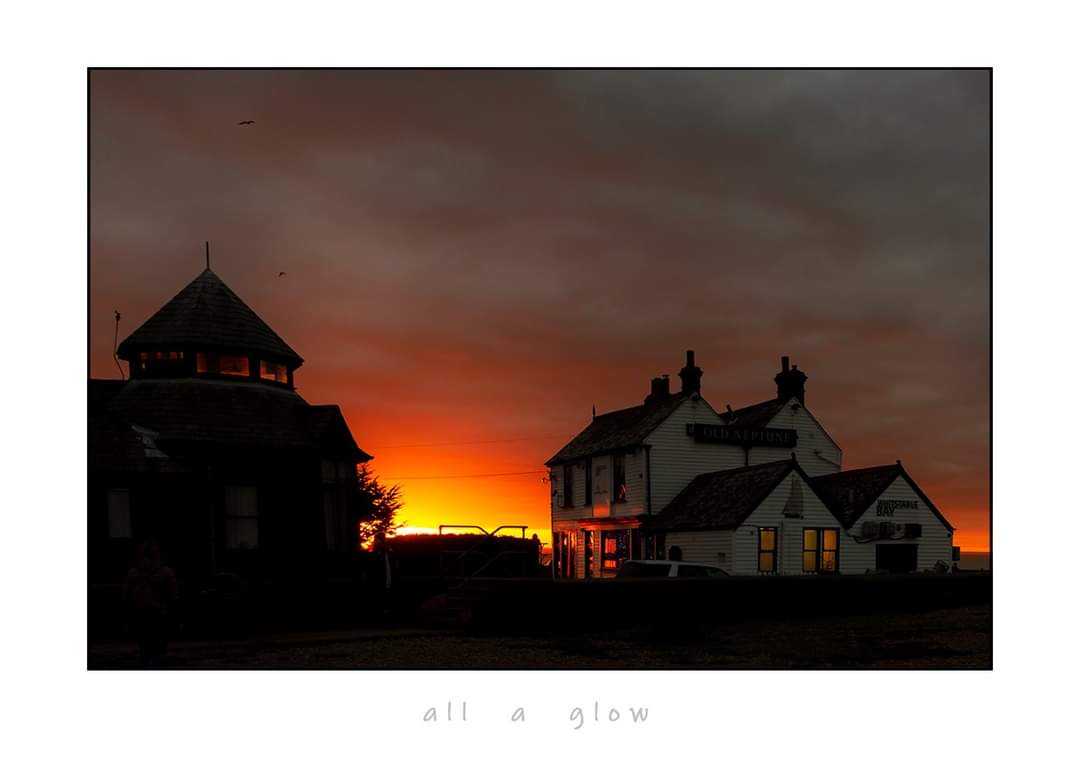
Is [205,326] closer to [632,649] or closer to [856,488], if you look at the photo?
[632,649]

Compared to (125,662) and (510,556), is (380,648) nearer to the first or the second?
(125,662)

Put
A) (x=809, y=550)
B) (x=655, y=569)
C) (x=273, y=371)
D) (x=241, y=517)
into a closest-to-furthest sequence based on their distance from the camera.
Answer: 1. (x=655, y=569)
2. (x=241, y=517)
3. (x=273, y=371)
4. (x=809, y=550)

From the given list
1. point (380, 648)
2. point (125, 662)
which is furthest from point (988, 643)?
point (125, 662)

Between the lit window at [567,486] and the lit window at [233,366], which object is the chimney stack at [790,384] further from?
the lit window at [233,366]

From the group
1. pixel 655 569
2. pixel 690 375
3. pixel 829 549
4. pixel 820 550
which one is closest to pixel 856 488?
pixel 829 549

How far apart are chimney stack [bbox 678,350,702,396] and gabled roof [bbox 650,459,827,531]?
3.73 m

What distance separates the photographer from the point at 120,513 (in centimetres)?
2767

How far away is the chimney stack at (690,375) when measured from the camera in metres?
45.8

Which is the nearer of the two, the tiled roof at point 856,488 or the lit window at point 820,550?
the lit window at point 820,550

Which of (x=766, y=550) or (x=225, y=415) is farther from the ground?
(x=225, y=415)

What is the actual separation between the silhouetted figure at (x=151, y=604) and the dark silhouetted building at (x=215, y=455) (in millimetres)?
8941

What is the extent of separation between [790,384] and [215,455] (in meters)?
26.2

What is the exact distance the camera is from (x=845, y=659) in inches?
752

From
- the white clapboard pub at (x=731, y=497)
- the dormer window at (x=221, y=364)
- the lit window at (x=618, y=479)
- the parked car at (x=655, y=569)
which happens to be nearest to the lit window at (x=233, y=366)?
the dormer window at (x=221, y=364)
